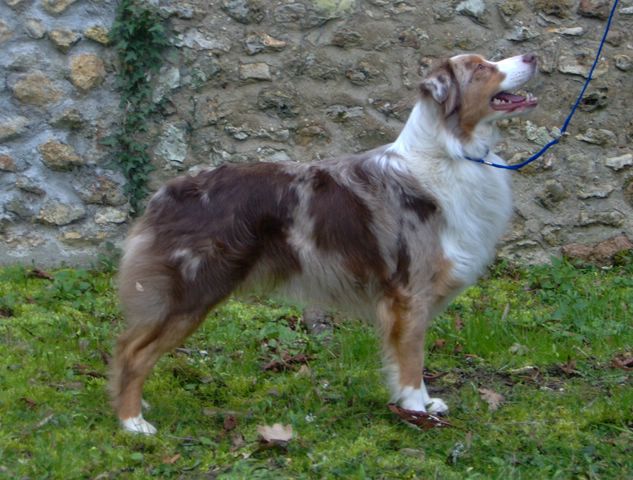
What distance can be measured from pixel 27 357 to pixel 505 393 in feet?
8.43

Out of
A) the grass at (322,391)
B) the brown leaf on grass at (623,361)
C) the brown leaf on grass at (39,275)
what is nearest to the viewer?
the grass at (322,391)

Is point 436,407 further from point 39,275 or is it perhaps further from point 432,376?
point 39,275

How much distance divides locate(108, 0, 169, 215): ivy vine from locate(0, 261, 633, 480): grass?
77 centimetres

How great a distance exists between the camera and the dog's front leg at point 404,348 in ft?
15.6

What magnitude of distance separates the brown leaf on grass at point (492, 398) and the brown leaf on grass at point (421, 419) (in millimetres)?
345

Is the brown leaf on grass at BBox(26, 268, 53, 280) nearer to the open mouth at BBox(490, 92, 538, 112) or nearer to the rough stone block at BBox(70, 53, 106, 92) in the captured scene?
the rough stone block at BBox(70, 53, 106, 92)

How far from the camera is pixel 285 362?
18.3 feet

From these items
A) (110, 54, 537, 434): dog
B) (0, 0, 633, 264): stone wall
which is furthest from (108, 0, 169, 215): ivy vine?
(110, 54, 537, 434): dog

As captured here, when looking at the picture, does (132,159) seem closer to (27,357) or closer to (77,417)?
(27,357)

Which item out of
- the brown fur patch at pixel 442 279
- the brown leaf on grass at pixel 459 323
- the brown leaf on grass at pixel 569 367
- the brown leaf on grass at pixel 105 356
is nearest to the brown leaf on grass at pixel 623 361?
the brown leaf on grass at pixel 569 367

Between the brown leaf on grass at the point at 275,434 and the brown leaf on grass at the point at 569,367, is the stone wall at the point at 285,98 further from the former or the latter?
the brown leaf on grass at the point at 275,434

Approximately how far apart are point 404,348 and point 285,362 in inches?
40.5

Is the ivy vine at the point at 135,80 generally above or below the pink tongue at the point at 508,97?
below

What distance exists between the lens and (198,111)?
278 inches
